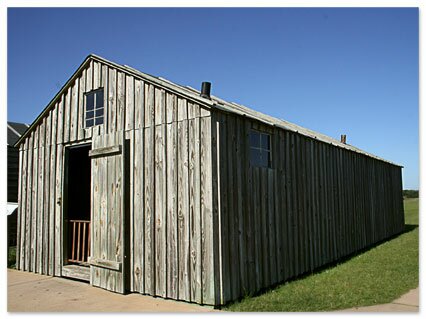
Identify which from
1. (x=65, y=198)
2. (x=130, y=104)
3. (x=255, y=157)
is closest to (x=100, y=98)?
(x=130, y=104)

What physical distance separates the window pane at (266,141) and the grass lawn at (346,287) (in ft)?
8.99

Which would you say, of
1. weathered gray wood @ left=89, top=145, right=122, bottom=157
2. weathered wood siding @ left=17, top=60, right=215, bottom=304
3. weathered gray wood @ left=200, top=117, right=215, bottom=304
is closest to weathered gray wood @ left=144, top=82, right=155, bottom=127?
weathered wood siding @ left=17, top=60, right=215, bottom=304

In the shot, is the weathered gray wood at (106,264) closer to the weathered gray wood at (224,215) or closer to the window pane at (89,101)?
the weathered gray wood at (224,215)

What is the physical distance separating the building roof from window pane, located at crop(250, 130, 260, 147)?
13.3m

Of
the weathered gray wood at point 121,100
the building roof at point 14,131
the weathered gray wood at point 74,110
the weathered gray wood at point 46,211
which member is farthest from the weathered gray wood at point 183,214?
the building roof at point 14,131

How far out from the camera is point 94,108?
28.0 ft

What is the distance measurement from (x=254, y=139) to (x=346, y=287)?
10.7 ft

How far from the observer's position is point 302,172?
9266 millimetres

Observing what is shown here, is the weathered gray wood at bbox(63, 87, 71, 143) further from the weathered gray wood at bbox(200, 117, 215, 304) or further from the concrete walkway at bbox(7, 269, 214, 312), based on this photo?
the weathered gray wood at bbox(200, 117, 215, 304)

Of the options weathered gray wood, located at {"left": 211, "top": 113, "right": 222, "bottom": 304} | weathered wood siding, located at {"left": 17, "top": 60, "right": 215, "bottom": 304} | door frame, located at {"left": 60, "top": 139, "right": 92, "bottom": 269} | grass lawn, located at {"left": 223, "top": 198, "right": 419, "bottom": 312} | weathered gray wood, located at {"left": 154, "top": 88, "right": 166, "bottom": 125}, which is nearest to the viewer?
weathered gray wood, located at {"left": 211, "top": 113, "right": 222, "bottom": 304}

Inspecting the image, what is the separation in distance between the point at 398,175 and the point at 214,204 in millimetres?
15194

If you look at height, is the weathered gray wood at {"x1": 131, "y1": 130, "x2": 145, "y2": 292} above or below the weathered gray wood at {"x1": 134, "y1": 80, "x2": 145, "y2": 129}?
below

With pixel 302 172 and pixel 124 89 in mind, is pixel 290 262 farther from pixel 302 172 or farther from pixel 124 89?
pixel 124 89

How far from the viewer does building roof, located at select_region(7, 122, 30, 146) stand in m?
17.8
